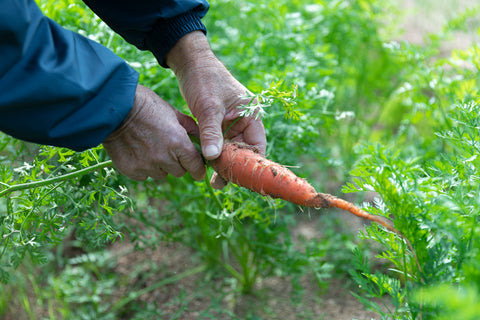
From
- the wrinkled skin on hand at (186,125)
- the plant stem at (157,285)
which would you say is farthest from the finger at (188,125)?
the plant stem at (157,285)

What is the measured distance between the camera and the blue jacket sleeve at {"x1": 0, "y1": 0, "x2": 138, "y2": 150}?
128cm

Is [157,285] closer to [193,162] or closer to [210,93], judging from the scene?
[193,162]

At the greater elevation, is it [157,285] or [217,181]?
[217,181]

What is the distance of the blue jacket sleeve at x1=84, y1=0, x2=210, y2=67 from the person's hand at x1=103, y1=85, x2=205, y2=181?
316 mm

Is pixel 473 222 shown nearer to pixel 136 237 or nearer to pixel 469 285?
pixel 469 285

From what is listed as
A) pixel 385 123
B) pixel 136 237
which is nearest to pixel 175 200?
pixel 136 237

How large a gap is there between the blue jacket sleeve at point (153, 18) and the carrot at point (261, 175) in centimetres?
54

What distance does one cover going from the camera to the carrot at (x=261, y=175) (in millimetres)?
1573

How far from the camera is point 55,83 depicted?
4.36 ft

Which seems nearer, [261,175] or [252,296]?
[261,175]

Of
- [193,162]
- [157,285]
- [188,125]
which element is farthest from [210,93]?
[157,285]

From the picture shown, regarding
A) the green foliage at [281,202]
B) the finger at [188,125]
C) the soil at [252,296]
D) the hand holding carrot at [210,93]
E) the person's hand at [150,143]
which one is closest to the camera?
the green foliage at [281,202]

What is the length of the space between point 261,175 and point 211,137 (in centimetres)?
25

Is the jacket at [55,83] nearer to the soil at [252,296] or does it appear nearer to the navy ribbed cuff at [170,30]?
the navy ribbed cuff at [170,30]
